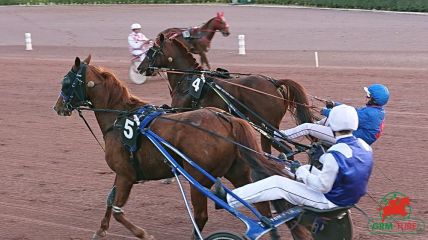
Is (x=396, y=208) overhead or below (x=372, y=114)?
below

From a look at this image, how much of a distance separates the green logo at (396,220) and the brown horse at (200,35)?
9.91 m

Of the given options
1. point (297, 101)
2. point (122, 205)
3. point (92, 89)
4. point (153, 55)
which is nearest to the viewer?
point (122, 205)

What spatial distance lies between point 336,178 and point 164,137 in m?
1.95

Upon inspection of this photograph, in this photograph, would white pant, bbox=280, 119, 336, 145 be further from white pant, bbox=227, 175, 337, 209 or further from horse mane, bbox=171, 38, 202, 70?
horse mane, bbox=171, 38, 202, 70

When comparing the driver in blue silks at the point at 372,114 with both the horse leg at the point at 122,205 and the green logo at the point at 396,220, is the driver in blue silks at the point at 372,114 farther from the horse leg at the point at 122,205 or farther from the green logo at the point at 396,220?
the horse leg at the point at 122,205

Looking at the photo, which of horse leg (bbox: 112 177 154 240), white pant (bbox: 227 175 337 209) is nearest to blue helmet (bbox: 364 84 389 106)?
white pant (bbox: 227 175 337 209)

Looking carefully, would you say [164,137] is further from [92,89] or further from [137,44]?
[137,44]

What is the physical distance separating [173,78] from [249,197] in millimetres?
4515

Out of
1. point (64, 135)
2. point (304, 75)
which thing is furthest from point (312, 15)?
point (64, 135)

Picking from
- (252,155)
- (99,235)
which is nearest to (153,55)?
(99,235)

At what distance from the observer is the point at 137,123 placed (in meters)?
6.47

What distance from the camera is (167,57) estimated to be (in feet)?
32.5

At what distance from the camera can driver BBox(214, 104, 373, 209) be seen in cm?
504

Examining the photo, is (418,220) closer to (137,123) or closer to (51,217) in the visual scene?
(137,123)
